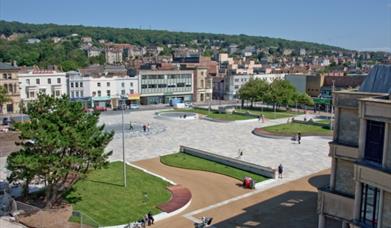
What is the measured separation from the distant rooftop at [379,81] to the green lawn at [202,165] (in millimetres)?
16353

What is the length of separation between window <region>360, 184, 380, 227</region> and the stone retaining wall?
17.5 m

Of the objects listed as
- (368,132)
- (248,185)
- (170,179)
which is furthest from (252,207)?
(368,132)

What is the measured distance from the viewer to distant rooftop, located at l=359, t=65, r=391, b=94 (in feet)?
65.5

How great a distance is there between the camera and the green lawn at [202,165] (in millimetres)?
36775

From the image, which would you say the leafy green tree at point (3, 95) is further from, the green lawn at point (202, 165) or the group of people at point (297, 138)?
the group of people at point (297, 138)

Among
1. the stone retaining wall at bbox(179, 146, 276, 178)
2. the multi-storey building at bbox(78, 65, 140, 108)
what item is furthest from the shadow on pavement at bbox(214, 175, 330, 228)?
the multi-storey building at bbox(78, 65, 140, 108)

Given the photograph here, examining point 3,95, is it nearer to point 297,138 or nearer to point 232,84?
point 297,138

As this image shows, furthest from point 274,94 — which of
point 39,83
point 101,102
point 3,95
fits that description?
point 3,95

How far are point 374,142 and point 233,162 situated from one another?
22.9m

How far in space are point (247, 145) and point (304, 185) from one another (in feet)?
53.1

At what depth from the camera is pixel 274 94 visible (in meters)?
81.6

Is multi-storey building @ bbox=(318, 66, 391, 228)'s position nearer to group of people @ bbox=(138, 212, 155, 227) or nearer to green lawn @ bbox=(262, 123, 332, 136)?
group of people @ bbox=(138, 212, 155, 227)

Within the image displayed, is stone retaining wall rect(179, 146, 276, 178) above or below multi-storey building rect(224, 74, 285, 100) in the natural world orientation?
below

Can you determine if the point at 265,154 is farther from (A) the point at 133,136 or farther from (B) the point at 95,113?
(B) the point at 95,113
